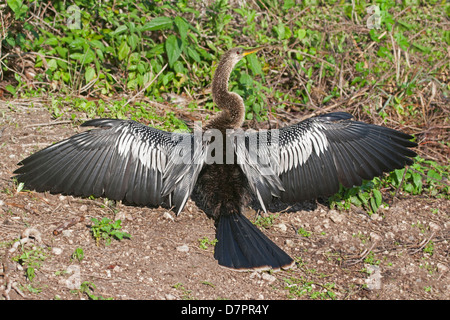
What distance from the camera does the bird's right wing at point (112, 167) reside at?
13.9ft

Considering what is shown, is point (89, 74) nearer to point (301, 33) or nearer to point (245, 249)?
point (301, 33)

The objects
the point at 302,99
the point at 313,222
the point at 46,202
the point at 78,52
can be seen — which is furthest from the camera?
the point at 302,99

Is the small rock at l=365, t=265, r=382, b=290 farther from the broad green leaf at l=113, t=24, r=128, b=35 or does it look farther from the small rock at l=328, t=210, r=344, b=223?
the broad green leaf at l=113, t=24, r=128, b=35

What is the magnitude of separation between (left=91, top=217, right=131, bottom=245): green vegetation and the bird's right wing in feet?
1.14

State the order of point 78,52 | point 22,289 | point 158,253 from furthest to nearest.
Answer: point 78,52
point 158,253
point 22,289

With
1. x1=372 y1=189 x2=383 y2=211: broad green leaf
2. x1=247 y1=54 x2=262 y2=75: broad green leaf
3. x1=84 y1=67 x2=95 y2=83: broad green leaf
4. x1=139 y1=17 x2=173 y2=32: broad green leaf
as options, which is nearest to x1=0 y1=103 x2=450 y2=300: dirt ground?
x1=372 y1=189 x2=383 y2=211: broad green leaf

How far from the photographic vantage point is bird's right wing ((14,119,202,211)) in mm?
4223

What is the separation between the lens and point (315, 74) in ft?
19.9

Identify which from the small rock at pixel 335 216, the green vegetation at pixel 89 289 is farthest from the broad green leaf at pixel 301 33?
the green vegetation at pixel 89 289

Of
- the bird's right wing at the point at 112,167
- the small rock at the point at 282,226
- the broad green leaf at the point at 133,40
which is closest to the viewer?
the bird's right wing at the point at 112,167

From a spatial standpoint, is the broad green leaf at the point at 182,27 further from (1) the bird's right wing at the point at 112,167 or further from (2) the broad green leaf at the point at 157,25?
(1) the bird's right wing at the point at 112,167

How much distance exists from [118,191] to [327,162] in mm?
1719

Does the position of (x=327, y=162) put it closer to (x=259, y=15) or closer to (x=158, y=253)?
(x=158, y=253)

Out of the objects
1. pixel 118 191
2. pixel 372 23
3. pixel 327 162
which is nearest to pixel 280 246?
pixel 327 162
